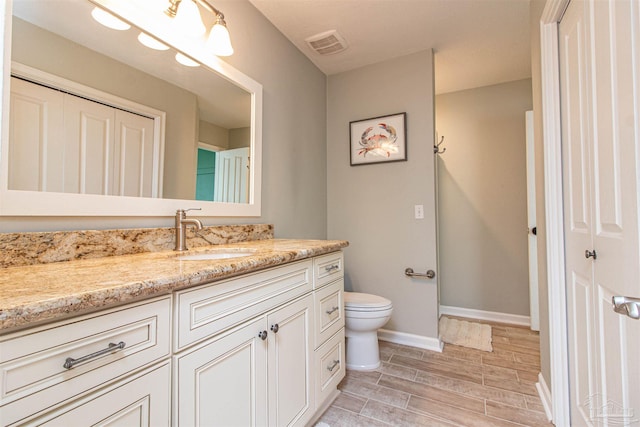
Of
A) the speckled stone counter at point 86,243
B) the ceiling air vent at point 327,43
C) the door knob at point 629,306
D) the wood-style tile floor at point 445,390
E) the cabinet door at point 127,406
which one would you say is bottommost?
the wood-style tile floor at point 445,390

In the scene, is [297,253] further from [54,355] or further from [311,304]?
[54,355]

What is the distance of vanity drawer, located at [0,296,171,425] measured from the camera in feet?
1.50

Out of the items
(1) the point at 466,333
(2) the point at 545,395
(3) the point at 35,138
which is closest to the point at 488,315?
(1) the point at 466,333

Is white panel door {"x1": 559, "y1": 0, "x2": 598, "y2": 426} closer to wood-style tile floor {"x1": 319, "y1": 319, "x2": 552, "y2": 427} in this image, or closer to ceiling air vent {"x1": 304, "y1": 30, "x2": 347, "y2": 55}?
wood-style tile floor {"x1": 319, "y1": 319, "x2": 552, "y2": 427}

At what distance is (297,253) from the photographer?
3.75 ft

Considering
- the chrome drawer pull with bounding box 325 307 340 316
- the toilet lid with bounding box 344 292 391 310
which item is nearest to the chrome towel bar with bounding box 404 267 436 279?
the toilet lid with bounding box 344 292 391 310

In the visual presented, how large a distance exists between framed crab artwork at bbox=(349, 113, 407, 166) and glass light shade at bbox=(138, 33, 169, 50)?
158 centimetres

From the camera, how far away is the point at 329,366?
1422 millimetres

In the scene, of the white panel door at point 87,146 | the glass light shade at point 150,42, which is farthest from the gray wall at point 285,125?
the glass light shade at point 150,42

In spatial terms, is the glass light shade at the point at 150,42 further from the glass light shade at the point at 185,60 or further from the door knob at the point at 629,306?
the door knob at the point at 629,306

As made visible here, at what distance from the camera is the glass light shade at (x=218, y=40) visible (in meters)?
1.41

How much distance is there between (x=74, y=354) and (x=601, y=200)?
1.53 meters

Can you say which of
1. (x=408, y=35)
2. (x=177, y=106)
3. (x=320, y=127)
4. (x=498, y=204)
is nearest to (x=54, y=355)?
(x=177, y=106)

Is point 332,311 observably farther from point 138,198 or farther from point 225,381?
point 138,198
